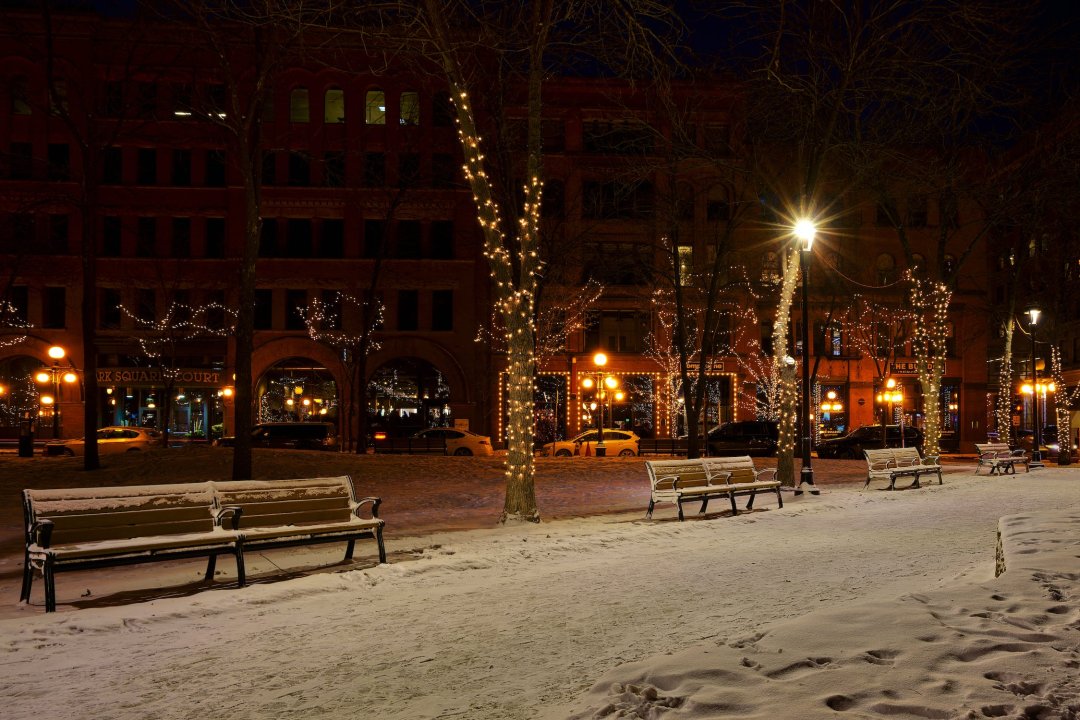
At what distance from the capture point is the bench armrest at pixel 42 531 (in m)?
7.55

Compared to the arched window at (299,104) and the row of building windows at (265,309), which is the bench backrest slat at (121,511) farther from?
the arched window at (299,104)

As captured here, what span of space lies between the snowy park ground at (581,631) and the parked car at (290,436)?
25232 millimetres

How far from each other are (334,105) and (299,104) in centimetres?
181

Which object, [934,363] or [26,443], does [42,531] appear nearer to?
[26,443]

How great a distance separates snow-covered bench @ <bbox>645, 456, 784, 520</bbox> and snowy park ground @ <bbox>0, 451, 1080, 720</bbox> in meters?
2.30

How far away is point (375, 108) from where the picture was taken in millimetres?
45688

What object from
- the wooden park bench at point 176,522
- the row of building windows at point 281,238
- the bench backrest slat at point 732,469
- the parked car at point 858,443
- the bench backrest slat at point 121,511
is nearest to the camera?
the wooden park bench at point 176,522

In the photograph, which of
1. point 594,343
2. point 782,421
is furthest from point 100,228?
point 782,421

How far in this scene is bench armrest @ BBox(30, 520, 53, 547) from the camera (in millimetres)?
7551

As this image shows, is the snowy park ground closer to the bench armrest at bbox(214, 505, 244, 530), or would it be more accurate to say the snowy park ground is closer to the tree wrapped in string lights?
the bench armrest at bbox(214, 505, 244, 530)

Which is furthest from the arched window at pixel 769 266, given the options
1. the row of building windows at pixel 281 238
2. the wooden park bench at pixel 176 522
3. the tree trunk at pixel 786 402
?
the wooden park bench at pixel 176 522

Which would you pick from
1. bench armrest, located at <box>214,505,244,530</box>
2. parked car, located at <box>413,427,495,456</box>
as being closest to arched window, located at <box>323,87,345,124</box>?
parked car, located at <box>413,427,495,456</box>

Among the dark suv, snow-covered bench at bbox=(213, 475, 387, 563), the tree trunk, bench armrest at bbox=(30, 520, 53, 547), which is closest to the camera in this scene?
bench armrest at bbox=(30, 520, 53, 547)

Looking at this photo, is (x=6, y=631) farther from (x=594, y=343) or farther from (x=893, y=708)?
(x=594, y=343)
